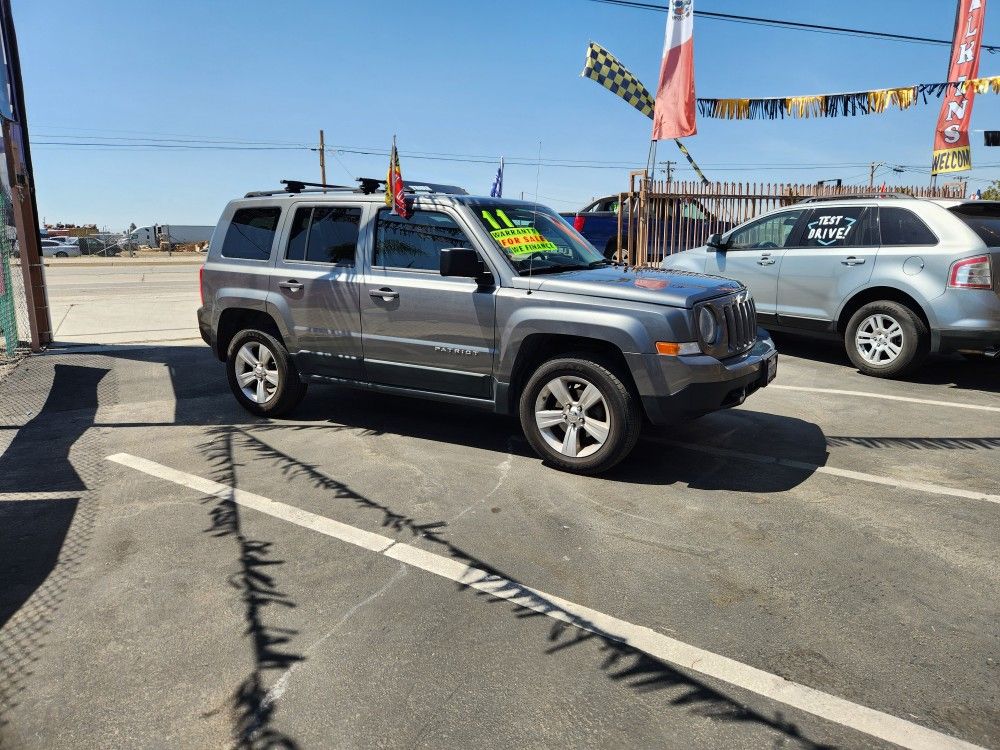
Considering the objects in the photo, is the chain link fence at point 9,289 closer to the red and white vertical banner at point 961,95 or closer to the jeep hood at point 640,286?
the jeep hood at point 640,286

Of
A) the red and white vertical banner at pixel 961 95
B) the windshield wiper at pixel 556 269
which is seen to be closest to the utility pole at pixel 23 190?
the windshield wiper at pixel 556 269

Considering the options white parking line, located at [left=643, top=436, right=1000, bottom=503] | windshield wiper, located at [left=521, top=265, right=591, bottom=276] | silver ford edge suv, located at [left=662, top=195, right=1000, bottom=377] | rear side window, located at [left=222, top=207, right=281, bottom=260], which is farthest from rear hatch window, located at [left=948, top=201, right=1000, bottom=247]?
rear side window, located at [left=222, top=207, right=281, bottom=260]

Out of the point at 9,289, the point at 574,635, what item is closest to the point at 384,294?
the point at 574,635

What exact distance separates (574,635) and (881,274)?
6.40 m

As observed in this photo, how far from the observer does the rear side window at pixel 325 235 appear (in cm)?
577

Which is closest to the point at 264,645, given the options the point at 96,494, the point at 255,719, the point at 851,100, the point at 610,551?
the point at 255,719

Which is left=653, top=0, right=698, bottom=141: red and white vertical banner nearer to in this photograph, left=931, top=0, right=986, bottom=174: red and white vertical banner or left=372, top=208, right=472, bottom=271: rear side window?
left=931, top=0, right=986, bottom=174: red and white vertical banner

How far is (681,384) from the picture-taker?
14.8ft

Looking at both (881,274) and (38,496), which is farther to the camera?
(881,274)

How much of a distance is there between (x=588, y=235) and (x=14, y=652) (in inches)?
588

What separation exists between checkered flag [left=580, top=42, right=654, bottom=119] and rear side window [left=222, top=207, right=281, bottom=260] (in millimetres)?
6580

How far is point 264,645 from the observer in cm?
289

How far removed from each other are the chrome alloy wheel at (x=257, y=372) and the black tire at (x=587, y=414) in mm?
2455

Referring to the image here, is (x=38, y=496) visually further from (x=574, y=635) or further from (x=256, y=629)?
(x=574, y=635)
